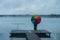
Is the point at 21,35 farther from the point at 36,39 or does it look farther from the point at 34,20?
the point at 36,39

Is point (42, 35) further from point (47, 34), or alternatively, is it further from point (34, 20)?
point (34, 20)

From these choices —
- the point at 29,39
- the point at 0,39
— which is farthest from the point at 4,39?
the point at 29,39

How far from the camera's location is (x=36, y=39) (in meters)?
4.96

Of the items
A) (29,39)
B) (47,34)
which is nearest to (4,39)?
(47,34)

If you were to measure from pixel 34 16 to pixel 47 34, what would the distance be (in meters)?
0.84

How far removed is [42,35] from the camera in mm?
6727

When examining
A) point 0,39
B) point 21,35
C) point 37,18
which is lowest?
point 0,39

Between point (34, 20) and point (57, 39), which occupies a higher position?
point (34, 20)

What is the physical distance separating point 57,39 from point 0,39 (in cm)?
270

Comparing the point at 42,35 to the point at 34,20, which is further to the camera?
the point at 34,20

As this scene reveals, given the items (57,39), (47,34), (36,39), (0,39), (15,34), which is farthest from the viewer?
(0,39)

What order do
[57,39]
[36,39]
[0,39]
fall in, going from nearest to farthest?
[36,39]
[57,39]
[0,39]

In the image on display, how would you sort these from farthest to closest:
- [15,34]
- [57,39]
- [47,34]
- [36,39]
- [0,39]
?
1. [0,39]
2. [57,39]
3. [47,34]
4. [15,34]
5. [36,39]

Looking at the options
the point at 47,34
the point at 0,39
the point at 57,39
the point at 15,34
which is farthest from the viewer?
the point at 0,39
